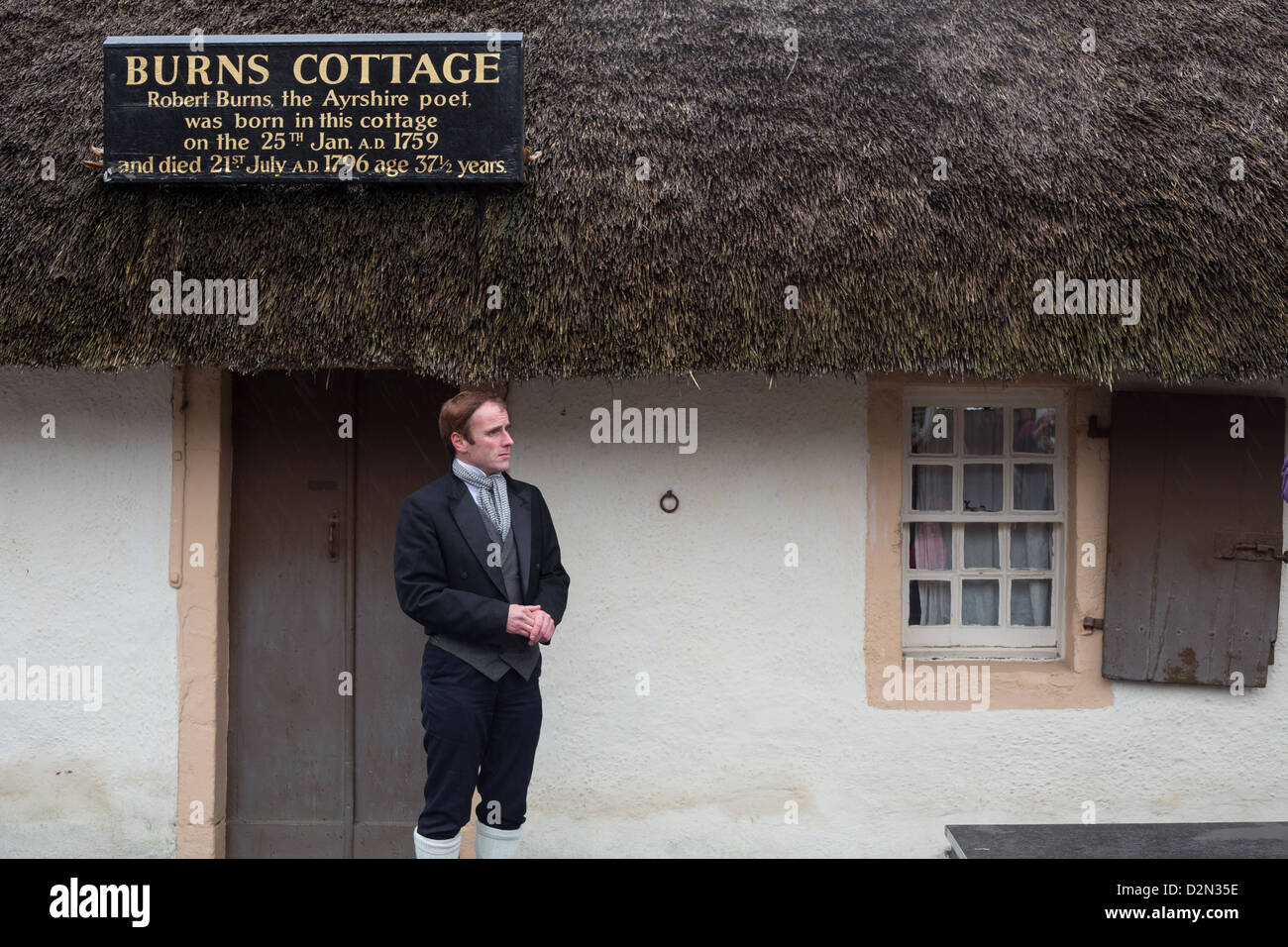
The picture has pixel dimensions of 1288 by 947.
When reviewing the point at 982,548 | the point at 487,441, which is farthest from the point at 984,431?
the point at 487,441

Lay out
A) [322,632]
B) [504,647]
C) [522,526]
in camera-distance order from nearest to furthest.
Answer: [504,647] → [522,526] → [322,632]

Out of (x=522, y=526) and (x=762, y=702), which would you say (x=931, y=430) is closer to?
(x=762, y=702)

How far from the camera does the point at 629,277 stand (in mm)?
3875

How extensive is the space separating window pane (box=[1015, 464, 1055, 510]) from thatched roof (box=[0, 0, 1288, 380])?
0.75m

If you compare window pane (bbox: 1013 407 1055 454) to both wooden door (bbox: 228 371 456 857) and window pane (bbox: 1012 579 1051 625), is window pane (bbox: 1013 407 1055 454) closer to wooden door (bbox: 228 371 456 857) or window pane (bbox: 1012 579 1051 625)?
window pane (bbox: 1012 579 1051 625)

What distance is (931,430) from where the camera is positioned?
4.47 metres

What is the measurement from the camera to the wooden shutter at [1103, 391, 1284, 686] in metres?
4.12

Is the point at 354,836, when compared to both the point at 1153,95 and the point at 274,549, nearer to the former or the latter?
the point at 274,549

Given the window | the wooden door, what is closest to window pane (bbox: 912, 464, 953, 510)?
the window

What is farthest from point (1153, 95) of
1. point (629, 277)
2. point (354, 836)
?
point (354, 836)

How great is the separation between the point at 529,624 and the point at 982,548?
92.1 inches

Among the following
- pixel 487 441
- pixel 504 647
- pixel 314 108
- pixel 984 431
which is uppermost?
pixel 314 108

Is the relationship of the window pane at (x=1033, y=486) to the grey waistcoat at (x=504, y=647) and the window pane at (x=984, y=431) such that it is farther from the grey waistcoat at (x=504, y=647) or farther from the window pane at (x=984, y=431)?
the grey waistcoat at (x=504, y=647)

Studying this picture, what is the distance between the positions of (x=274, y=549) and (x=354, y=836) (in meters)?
1.32
